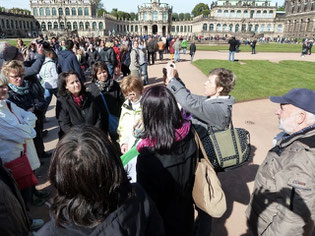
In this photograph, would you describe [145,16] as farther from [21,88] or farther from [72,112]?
[72,112]

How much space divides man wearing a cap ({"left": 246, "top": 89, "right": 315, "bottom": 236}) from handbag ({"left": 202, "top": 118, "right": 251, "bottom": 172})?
1.19 feet

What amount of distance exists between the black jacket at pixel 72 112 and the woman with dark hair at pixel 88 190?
8.63 ft

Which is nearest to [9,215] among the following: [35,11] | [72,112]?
[72,112]

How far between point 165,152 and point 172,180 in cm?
28

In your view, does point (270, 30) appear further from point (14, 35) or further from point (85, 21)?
point (14, 35)

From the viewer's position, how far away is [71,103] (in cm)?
369

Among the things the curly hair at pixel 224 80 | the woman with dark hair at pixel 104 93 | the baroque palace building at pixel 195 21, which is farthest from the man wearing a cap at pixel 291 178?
the baroque palace building at pixel 195 21

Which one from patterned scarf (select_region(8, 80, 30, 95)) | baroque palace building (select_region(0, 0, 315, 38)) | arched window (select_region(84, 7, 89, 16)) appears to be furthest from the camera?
arched window (select_region(84, 7, 89, 16))

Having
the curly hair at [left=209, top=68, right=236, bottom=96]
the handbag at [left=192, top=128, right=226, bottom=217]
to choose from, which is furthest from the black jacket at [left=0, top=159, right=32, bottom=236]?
the curly hair at [left=209, top=68, right=236, bottom=96]

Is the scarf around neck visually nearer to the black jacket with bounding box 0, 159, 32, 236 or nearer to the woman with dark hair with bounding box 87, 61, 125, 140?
the black jacket with bounding box 0, 159, 32, 236

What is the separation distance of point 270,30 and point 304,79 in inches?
3330

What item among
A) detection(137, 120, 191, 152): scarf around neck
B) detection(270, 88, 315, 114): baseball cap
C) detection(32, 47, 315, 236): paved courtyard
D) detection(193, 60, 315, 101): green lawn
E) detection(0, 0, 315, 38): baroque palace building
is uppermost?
detection(0, 0, 315, 38): baroque palace building

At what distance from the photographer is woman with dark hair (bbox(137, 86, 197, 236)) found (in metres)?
1.89

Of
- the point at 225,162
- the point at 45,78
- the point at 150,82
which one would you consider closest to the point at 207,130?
the point at 225,162
